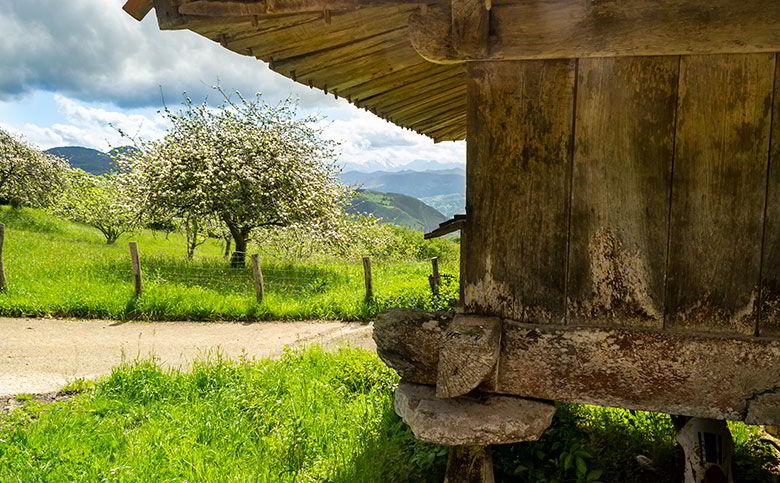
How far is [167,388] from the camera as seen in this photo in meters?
5.49

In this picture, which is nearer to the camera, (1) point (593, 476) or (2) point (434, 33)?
(2) point (434, 33)

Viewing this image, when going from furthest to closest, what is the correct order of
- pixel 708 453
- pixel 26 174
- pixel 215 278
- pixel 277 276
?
1. pixel 26 174
2. pixel 277 276
3. pixel 215 278
4. pixel 708 453

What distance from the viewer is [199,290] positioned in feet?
34.7

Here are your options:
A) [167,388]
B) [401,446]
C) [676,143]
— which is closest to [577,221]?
[676,143]

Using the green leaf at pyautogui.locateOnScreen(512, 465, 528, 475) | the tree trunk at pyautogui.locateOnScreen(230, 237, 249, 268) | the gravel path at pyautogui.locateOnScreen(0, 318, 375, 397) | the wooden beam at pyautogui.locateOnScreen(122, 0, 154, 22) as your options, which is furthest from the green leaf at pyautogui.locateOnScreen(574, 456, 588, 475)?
the tree trunk at pyautogui.locateOnScreen(230, 237, 249, 268)

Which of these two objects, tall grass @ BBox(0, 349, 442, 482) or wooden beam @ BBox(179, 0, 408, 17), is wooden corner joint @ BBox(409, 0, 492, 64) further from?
tall grass @ BBox(0, 349, 442, 482)

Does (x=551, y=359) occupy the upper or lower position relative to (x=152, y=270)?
upper

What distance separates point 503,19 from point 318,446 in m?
3.35

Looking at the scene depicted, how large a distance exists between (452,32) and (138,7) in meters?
1.59

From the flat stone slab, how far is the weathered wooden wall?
15.8 inches

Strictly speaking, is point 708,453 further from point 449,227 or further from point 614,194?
point 449,227

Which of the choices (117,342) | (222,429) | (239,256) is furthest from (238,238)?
(222,429)

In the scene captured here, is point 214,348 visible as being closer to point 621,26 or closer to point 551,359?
point 551,359

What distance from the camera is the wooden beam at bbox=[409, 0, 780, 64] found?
1.95 m
